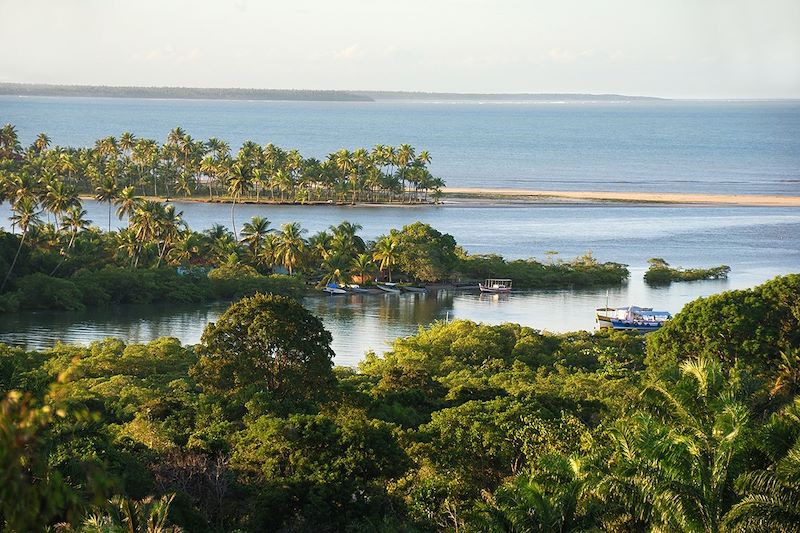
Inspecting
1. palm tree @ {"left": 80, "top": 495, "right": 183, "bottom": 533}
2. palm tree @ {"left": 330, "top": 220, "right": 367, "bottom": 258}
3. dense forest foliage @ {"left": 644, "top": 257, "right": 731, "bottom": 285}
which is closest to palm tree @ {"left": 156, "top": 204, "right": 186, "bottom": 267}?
palm tree @ {"left": 330, "top": 220, "right": 367, "bottom": 258}

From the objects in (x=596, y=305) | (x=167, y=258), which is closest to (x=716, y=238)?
(x=596, y=305)

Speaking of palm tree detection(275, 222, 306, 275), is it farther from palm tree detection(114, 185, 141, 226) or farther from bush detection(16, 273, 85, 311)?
bush detection(16, 273, 85, 311)

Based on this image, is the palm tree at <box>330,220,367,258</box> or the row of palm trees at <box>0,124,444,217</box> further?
the row of palm trees at <box>0,124,444,217</box>

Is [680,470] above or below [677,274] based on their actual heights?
below

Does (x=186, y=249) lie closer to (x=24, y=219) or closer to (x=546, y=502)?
(x=24, y=219)

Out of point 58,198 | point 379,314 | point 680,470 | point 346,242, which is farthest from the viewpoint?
point 346,242

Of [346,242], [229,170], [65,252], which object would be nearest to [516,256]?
[346,242]

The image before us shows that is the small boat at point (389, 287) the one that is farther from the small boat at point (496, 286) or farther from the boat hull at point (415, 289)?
the small boat at point (496, 286)
